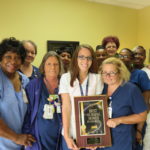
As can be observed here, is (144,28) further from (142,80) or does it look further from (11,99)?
(11,99)

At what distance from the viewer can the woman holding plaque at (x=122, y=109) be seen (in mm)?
1699

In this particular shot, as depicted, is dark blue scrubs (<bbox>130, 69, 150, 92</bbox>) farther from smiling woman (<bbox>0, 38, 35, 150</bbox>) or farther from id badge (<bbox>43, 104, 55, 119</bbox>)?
smiling woman (<bbox>0, 38, 35, 150</bbox>)

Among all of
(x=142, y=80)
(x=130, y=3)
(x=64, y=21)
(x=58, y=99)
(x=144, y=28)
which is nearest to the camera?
(x=58, y=99)

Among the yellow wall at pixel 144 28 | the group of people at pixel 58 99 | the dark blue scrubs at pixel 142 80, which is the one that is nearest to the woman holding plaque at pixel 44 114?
the group of people at pixel 58 99

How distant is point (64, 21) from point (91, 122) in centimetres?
313

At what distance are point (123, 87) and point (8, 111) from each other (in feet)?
3.44

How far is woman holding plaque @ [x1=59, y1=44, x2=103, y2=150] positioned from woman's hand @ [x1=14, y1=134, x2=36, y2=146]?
12.6 inches

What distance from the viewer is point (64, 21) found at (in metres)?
4.38

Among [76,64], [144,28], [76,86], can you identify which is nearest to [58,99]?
[76,86]

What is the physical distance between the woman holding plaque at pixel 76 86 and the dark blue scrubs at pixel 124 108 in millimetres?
206

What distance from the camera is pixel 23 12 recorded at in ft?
13.0

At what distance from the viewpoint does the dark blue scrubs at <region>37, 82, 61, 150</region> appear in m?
1.88

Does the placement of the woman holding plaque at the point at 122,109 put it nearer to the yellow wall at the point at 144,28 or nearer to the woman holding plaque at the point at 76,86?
the woman holding plaque at the point at 76,86

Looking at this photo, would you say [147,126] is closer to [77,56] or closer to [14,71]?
[77,56]
